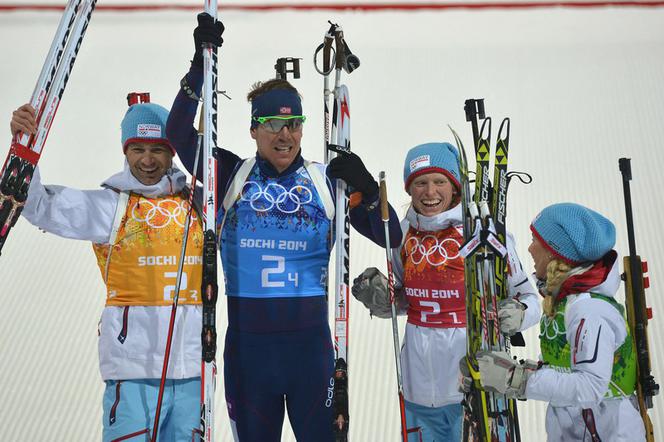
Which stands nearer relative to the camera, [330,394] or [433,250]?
[330,394]

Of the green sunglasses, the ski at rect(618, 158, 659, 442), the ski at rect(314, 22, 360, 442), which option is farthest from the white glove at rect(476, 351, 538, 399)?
the green sunglasses

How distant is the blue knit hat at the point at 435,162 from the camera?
2670 mm

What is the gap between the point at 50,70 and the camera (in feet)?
7.69

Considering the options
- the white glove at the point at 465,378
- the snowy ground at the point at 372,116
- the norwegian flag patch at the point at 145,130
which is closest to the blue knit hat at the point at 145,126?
the norwegian flag patch at the point at 145,130

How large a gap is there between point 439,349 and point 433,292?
0.62ft

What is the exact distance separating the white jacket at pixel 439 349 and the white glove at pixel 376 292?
0.09 m

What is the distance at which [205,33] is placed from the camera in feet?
7.68

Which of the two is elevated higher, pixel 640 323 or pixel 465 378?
pixel 640 323

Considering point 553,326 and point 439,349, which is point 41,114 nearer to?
point 439,349

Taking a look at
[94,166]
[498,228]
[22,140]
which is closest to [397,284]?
[498,228]

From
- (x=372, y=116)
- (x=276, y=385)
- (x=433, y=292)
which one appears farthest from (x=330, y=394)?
(x=372, y=116)

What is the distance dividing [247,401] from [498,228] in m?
0.96

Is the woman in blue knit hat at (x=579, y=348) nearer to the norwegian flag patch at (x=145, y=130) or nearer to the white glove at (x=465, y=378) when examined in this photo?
the white glove at (x=465, y=378)

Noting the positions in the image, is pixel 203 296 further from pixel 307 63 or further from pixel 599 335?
pixel 307 63
